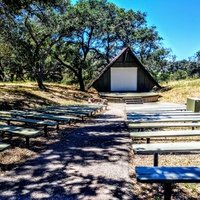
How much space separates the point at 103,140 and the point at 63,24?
18990mm

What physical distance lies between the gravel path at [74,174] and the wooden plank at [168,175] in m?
0.69

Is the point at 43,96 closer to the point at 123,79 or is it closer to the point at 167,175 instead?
the point at 123,79

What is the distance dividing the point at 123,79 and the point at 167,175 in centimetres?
2957

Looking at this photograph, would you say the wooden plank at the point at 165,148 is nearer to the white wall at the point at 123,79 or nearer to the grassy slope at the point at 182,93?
the grassy slope at the point at 182,93

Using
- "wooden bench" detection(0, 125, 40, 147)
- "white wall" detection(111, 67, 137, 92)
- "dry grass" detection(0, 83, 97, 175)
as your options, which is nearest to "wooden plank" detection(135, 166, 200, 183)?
"dry grass" detection(0, 83, 97, 175)

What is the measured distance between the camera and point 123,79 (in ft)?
110

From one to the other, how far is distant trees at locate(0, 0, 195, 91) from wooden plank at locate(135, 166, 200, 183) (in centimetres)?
1304

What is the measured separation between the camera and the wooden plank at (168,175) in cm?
402

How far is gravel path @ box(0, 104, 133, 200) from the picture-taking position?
16.1ft

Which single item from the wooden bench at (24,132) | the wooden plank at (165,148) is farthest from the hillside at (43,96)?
the wooden plank at (165,148)

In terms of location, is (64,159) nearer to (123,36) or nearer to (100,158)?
(100,158)

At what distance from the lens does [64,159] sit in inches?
273

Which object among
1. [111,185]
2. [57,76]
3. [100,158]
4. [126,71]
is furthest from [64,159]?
[57,76]

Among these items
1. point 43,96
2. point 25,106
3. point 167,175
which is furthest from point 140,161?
point 43,96
